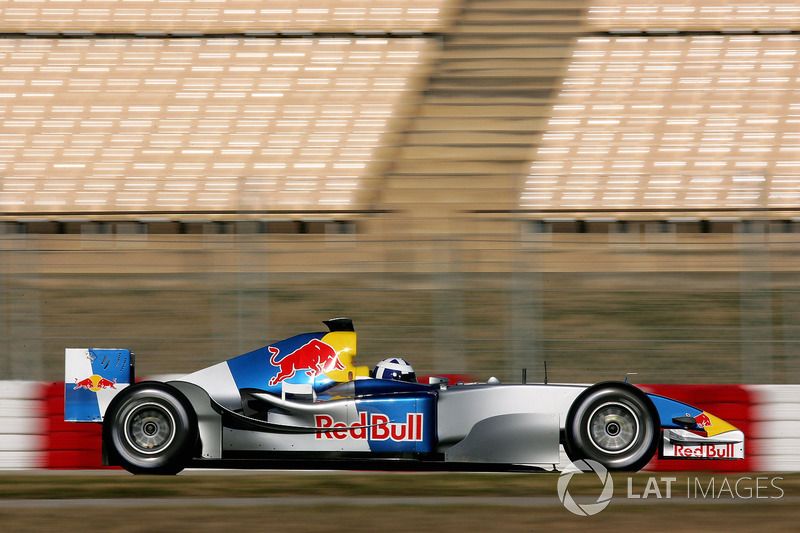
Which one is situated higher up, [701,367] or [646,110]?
[646,110]

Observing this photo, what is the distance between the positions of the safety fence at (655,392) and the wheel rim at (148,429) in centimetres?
68

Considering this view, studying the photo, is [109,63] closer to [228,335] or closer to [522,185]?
[522,185]

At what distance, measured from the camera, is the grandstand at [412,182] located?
8078 mm

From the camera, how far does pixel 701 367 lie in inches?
315

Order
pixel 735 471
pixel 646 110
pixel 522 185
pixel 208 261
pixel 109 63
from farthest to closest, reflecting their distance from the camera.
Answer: pixel 109 63 → pixel 646 110 → pixel 522 185 → pixel 208 261 → pixel 735 471

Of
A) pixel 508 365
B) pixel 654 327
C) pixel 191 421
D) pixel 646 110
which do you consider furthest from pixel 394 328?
pixel 646 110

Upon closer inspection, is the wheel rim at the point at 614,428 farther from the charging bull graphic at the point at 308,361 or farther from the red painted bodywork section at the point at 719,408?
the charging bull graphic at the point at 308,361

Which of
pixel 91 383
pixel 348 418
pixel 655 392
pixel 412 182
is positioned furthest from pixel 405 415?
pixel 412 182

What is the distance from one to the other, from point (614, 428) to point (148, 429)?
A: 2568 mm

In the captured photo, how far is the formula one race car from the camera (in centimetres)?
666

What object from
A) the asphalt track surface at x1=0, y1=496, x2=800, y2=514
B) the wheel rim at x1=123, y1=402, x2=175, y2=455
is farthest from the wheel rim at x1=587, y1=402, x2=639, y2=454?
the wheel rim at x1=123, y1=402, x2=175, y2=455

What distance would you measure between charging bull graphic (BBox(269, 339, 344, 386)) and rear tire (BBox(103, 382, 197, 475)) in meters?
0.53

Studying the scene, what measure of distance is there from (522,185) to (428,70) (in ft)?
8.97

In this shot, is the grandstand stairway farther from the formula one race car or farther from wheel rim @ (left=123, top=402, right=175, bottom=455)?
wheel rim @ (left=123, top=402, right=175, bottom=455)
